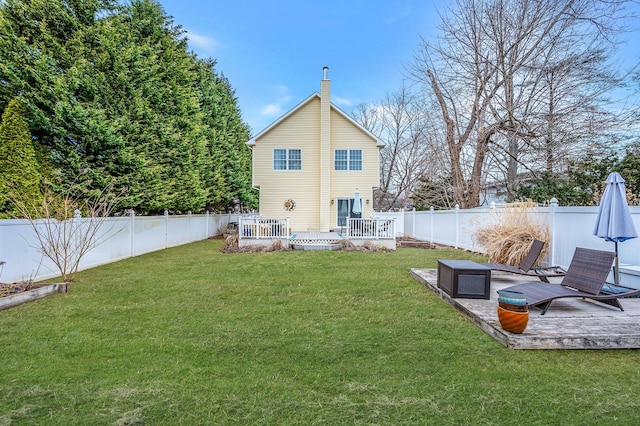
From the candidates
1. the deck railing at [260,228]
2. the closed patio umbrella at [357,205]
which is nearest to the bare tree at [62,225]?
the deck railing at [260,228]

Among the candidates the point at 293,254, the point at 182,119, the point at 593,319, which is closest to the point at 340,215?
the point at 293,254

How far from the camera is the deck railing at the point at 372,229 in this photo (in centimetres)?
1355

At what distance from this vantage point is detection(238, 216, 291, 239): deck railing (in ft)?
44.2

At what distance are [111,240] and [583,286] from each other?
1166 cm

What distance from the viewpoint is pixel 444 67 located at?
15547mm

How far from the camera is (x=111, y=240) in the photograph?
33.7 ft

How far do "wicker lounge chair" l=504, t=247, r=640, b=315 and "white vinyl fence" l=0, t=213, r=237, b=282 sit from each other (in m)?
9.17

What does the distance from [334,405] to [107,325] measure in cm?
352

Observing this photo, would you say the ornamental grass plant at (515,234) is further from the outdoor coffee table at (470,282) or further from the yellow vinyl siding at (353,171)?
the yellow vinyl siding at (353,171)

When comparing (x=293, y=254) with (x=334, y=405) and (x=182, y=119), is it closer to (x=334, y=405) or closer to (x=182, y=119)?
(x=182, y=119)

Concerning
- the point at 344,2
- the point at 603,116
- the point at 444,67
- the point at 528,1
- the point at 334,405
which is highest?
the point at 344,2

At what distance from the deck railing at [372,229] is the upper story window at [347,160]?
3.50 metres

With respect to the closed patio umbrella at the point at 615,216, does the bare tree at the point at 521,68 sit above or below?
above

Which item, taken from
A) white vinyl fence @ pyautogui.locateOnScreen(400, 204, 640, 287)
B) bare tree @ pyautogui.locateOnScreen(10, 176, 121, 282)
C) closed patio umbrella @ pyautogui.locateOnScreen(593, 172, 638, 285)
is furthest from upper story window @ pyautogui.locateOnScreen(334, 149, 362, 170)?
closed patio umbrella @ pyautogui.locateOnScreen(593, 172, 638, 285)
